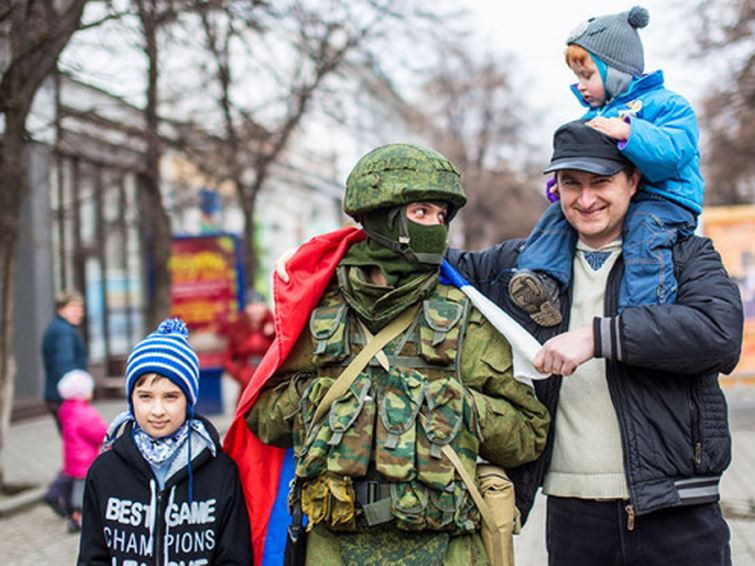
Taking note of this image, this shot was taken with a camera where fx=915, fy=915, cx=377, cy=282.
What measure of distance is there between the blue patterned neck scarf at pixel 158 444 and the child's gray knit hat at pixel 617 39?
5.92ft

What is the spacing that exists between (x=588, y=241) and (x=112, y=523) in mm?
1769

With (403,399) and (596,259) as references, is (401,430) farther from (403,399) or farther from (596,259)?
(596,259)

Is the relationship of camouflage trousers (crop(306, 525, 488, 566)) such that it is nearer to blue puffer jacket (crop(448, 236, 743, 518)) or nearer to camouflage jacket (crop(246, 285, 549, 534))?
camouflage jacket (crop(246, 285, 549, 534))

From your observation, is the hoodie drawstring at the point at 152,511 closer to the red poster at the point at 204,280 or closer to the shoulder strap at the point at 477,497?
the shoulder strap at the point at 477,497

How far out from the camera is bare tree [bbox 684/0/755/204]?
1338cm

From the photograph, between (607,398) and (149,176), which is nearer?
(607,398)

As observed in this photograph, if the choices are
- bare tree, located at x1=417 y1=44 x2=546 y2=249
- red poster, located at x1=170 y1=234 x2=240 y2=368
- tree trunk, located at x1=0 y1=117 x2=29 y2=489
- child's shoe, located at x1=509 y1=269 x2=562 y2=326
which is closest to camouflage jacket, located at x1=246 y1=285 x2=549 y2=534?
child's shoe, located at x1=509 y1=269 x2=562 y2=326

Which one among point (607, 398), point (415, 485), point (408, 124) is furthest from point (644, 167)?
point (408, 124)

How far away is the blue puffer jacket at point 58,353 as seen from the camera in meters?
8.73

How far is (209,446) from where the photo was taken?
308 centimetres

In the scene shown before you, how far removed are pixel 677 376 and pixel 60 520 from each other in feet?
21.1

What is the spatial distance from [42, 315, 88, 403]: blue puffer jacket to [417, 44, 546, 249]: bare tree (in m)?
25.3

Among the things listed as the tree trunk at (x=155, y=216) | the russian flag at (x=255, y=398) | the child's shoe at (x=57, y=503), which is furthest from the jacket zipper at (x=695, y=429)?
the tree trunk at (x=155, y=216)

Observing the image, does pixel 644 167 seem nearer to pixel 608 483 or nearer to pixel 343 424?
pixel 608 483
